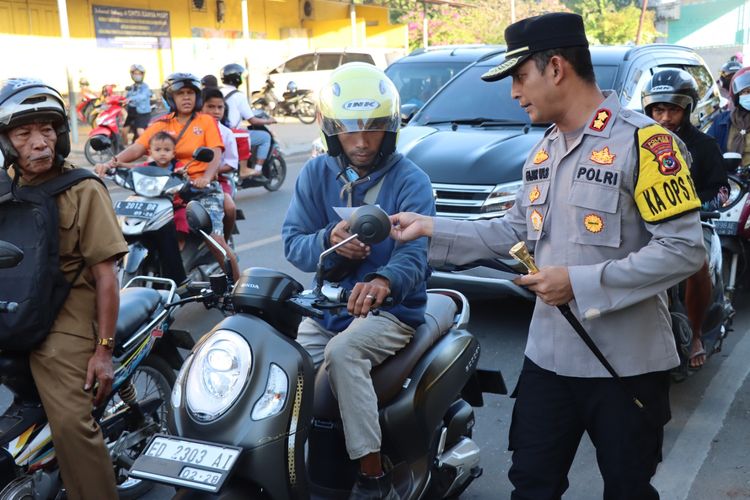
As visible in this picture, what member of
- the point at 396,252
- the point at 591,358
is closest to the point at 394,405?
the point at 396,252

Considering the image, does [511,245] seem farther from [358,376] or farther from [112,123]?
[112,123]

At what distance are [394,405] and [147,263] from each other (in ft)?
10.4

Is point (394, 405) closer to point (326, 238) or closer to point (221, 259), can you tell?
point (326, 238)

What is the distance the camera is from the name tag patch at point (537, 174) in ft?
8.77

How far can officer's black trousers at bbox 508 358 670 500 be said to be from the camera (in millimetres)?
2553

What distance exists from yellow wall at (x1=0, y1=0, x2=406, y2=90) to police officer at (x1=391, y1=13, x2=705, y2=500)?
50.7ft

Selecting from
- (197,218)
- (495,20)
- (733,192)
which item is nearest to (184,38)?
(495,20)

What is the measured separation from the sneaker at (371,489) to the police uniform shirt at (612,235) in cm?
72

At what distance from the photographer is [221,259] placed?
19.8ft

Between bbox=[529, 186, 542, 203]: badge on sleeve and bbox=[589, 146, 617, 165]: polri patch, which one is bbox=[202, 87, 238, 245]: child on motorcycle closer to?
bbox=[529, 186, 542, 203]: badge on sleeve

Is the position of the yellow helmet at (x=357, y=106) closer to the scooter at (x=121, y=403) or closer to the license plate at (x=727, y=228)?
the scooter at (x=121, y=403)

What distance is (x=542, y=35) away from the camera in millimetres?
2500

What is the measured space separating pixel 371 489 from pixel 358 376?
415 millimetres

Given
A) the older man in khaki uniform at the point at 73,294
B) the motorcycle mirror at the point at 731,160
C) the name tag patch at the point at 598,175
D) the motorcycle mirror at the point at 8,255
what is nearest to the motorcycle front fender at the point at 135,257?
the older man in khaki uniform at the point at 73,294
